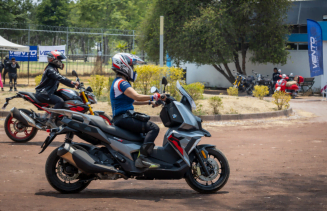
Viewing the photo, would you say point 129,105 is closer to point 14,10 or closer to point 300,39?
point 300,39

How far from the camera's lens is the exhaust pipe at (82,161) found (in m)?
5.19

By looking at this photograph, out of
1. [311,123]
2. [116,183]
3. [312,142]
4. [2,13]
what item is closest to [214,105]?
[311,123]

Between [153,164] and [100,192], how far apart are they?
850 mm

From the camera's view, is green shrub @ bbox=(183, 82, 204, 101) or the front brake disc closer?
the front brake disc

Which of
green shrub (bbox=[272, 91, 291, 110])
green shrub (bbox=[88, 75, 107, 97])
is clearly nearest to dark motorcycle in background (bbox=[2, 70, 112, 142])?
green shrub (bbox=[88, 75, 107, 97])

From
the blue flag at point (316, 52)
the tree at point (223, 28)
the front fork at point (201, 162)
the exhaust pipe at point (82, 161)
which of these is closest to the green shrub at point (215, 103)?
the front fork at point (201, 162)

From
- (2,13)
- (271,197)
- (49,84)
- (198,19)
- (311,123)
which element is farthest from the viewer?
(2,13)

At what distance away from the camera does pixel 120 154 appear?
5.32m

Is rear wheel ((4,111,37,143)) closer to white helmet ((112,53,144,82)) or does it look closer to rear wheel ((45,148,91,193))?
rear wheel ((45,148,91,193))

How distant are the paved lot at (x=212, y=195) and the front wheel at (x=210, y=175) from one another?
0.43ft

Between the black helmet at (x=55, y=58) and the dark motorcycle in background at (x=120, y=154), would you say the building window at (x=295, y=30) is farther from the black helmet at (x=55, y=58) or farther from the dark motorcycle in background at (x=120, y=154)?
the dark motorcycle in background at (x=120, y=154)

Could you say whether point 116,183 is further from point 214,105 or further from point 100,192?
point 214,105

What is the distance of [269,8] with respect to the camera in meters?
25.4

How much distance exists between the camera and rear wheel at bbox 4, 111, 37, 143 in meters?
9.16
